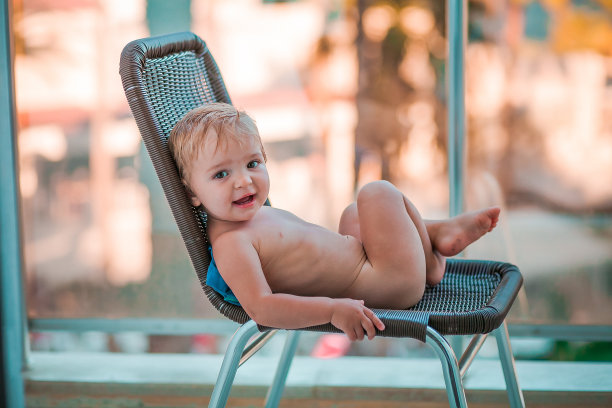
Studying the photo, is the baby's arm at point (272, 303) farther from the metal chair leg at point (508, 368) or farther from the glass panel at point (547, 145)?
the glass panel at point (547, 145)

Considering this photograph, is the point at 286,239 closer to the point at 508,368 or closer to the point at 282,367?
the point at 282,367

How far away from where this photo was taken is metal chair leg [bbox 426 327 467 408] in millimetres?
1074

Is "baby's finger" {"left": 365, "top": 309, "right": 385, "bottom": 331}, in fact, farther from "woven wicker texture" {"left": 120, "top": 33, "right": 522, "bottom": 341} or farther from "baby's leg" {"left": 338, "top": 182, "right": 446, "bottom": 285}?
"baby's leg" {"left": 338, "top": 182, "right": 446, "bottom": 285}

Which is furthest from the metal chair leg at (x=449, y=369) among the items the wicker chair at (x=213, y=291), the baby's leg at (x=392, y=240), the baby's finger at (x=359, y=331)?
the baby's leg at (x=392, y=240)

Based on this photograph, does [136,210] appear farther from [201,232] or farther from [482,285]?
[482,285]

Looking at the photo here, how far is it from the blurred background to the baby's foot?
61 centimetres

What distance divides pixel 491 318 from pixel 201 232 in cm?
57

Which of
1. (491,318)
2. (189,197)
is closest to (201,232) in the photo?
(189,197)

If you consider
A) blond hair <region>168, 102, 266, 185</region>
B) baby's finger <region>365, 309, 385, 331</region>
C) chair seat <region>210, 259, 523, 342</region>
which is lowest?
chair seat <region>210, 259, 523, 342</region>

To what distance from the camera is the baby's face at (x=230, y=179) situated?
1.23 metres

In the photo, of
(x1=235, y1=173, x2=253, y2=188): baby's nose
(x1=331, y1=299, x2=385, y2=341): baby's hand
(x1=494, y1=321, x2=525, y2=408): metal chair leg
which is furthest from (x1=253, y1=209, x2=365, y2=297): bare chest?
(x1=494, y1=321, x2=525, y2=408): metal chair leg

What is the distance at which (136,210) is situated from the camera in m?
2.15

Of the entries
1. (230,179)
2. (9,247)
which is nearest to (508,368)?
(230,179)

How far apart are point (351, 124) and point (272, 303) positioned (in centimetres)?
106
